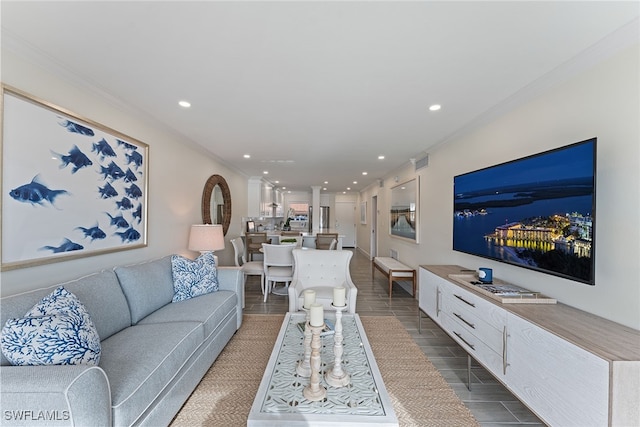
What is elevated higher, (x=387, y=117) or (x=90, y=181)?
(x=387, y=117)

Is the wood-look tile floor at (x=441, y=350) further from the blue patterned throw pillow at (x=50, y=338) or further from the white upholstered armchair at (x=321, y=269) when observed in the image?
the blue patterned throw pillow at (x=50, y=338)

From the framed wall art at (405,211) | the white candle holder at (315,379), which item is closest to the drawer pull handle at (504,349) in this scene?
the white candle holder at (315,379)

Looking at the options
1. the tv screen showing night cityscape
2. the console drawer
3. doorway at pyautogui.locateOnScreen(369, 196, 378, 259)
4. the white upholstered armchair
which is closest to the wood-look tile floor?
the console drawer

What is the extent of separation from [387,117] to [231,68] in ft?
5.45

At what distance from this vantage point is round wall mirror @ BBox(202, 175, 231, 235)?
4508mm

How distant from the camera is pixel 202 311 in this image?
2.32m

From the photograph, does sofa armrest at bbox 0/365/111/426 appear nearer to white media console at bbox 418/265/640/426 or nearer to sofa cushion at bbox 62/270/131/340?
sofa cushion at bbox 62/270/131/340

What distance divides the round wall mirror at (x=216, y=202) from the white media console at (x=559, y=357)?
13.1ft

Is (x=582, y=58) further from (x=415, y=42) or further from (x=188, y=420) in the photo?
(x=188, y=420)

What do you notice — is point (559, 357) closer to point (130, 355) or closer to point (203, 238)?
point (130, 355)

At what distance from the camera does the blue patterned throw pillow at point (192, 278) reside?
2.70m

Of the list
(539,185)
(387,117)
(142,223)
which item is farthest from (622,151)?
(142,223)

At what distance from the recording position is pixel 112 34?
1.57 meters

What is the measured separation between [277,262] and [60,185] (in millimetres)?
2909
